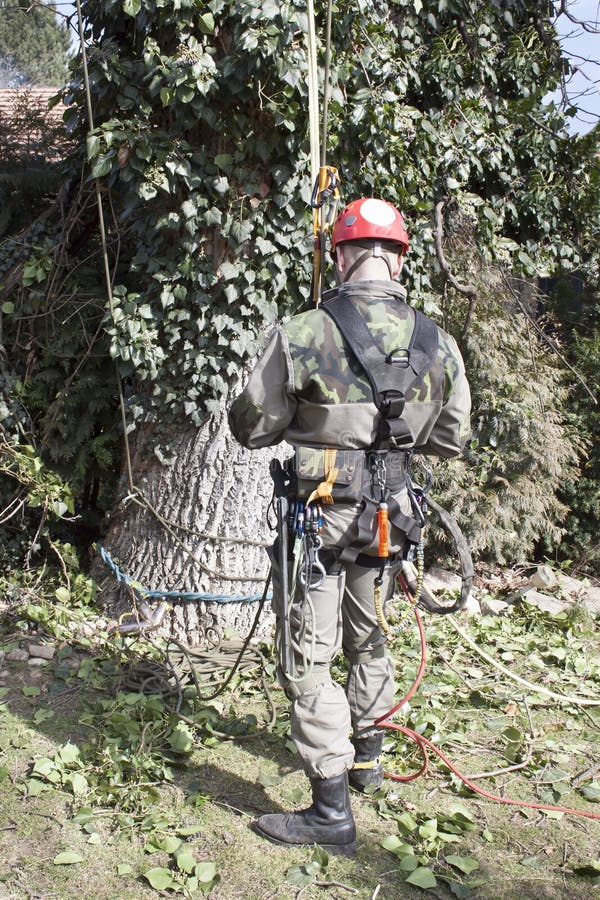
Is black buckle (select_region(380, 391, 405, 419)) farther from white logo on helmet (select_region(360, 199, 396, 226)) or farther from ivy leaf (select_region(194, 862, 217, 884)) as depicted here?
ivy leaf (select_region(194, 862, 217, 884))

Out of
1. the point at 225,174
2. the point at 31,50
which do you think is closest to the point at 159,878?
the point at 225,174

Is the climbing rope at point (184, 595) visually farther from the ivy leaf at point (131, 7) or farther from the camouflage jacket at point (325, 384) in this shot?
the ivy leaf at point (131, 7)

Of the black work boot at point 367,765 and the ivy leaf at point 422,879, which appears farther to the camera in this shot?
the black work boot at point 367,765

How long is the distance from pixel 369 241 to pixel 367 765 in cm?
216

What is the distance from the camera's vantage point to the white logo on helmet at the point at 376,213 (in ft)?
9.78

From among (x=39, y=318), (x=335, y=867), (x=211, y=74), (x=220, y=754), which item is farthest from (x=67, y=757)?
(x=211, y=74)

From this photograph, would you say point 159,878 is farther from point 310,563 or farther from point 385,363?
point 385,363

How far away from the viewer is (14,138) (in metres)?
5.29

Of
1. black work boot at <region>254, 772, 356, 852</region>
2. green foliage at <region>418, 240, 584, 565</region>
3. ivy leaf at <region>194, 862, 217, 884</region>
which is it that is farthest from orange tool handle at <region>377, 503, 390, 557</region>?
green foliage at <region>418, 240, 584, 565</region>

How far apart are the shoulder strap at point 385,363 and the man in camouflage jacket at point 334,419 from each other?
27mm

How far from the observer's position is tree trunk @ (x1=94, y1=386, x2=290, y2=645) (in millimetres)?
4473

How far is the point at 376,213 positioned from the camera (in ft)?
9.80

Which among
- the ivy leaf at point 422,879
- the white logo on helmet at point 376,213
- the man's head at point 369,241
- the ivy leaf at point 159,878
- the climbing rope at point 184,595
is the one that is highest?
the white logo on helmet at point 376,213

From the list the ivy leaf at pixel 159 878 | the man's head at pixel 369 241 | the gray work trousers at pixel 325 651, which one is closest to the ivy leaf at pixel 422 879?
the gray work trousers at pixel 325 651
